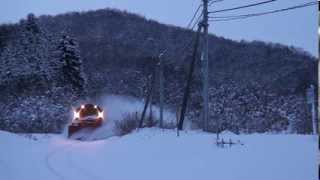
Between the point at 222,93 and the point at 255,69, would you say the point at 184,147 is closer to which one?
the point at 222,93

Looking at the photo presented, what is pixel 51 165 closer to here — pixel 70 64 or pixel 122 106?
pixel 70 64

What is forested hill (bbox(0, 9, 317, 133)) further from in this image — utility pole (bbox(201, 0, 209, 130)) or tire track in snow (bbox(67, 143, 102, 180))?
tire track in snow (bbox(67, 143, 102, 180))

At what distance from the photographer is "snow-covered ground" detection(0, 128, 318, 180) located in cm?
977

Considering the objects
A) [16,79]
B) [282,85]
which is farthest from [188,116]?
[16,79]

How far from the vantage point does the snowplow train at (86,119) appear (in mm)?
27603

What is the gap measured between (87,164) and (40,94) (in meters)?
31.8

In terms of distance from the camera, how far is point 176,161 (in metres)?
12.4

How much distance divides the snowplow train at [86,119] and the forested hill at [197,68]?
10.2m

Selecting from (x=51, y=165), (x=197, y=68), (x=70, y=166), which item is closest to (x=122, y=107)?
(x=197, y=68)

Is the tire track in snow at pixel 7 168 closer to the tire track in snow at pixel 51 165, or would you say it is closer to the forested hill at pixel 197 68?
the tire track in snow at pixel 51 165

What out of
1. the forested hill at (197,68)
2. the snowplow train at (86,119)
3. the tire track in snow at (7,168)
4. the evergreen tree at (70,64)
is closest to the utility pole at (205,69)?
the snowplow train at (86,119)

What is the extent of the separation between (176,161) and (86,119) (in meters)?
17.2

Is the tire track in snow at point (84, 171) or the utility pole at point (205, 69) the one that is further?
the utility pole at point (205, 69)

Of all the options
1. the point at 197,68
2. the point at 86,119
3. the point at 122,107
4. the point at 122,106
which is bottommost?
the point at 86,119
